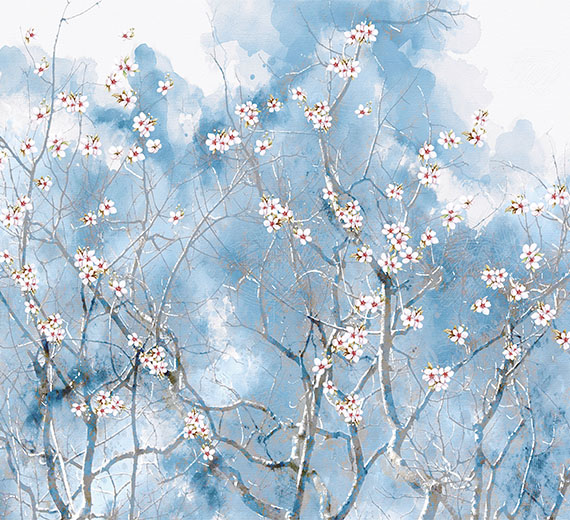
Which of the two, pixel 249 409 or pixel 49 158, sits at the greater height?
pixel 49 158

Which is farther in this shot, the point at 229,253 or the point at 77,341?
the point at 229,253

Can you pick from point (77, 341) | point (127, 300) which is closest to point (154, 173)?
point (127, 300)

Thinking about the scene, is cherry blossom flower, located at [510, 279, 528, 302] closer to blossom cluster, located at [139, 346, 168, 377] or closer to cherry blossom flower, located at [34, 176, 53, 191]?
blossom cluster, located at [139, 346, 168, 377]

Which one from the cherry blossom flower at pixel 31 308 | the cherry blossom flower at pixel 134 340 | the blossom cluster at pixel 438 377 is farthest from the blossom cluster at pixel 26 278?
the blossom cluster at pixel 438 377

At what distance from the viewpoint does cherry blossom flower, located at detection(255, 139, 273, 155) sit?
3.42 meters

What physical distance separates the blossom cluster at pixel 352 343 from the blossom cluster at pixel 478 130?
3.59ft

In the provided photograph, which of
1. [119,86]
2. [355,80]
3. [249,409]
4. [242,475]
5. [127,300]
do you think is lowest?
[242,475]

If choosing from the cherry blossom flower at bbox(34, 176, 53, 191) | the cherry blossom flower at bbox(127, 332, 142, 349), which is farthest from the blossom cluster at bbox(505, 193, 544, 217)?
the cherry blossom flower at bbox(34, 176, 53, 191)

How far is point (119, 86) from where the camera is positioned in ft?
10.7

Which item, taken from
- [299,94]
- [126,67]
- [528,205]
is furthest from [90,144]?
[528,205]

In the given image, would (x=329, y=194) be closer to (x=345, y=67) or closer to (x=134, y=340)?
(x=345, y=67)

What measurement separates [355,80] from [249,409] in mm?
1801

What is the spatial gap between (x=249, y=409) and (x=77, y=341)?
3.07 ft

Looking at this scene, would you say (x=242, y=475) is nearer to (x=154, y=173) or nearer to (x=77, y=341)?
(x=77, y=341)
